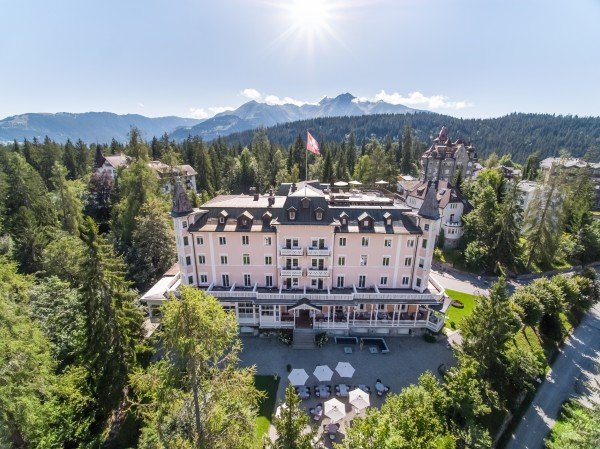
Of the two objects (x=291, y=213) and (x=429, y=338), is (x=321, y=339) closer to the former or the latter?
(x=429, y=338)

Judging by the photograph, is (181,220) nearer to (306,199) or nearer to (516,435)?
(306,199)

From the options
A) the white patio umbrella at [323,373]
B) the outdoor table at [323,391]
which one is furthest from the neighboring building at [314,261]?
the outdoor table at [323,391]

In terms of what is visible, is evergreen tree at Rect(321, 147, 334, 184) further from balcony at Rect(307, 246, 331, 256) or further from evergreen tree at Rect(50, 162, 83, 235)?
evergreen tree at Rect(50, 162, 83, 235)

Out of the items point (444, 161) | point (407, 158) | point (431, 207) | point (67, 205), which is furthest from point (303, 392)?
point (407, 158)

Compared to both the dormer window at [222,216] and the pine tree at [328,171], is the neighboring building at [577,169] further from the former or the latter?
the dormer window at [222,216]

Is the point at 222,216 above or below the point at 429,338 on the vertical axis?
above

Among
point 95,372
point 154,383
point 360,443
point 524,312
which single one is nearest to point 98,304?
point 95,372
